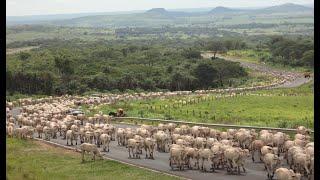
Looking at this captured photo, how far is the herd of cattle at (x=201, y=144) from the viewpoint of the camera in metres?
25.5

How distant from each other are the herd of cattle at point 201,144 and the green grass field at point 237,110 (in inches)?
410

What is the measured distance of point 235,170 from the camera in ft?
88.0

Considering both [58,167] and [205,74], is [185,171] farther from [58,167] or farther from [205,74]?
[205,74]

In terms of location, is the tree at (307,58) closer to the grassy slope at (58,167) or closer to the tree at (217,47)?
the tree at (217,47)

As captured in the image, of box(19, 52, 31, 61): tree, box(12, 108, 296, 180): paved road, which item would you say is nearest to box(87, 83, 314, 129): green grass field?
box(12, 108, 296, 180): paved road

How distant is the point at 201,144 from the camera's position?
3033 cm

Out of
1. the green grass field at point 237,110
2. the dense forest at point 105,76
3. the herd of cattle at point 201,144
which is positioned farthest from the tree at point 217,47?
the herd of cattle at point 201,144

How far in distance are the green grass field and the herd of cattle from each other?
410 inches

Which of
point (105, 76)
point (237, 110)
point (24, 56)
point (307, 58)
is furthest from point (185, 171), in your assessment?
point (24, 56)

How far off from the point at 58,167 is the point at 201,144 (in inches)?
311

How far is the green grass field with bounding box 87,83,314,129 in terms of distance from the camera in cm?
4650

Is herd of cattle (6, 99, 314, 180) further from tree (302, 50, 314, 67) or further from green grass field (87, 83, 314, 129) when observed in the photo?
tree (302, 50, 314, 67)
